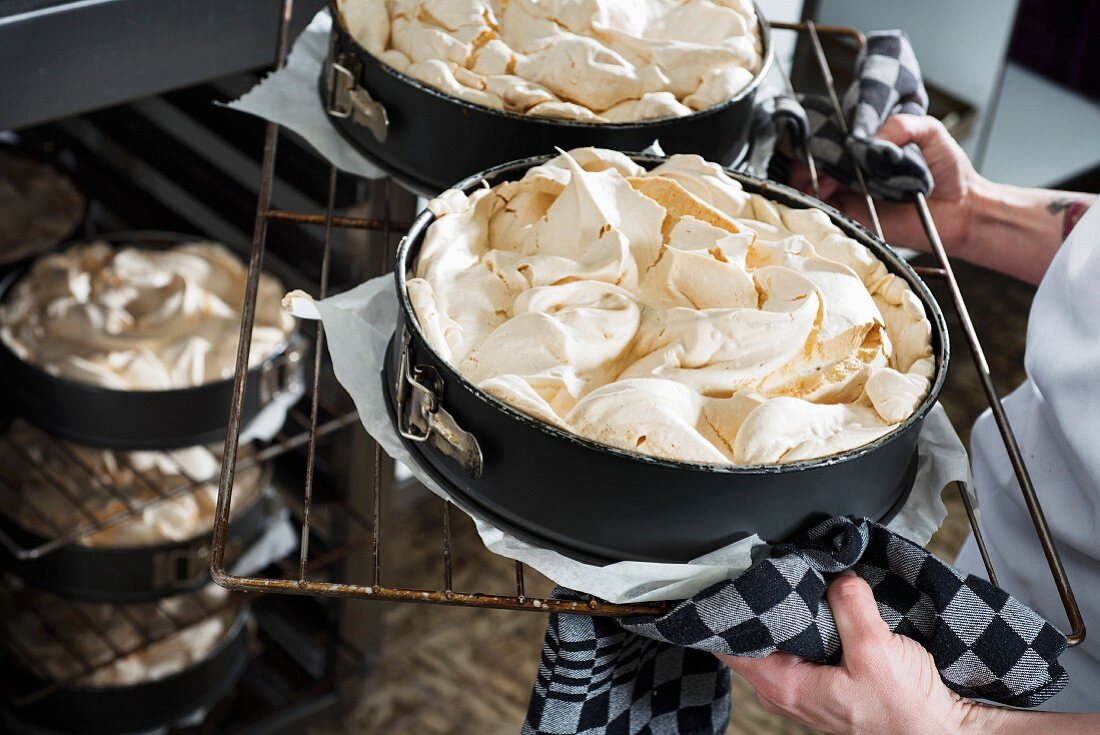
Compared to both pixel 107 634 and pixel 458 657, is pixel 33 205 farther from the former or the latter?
pixel 458 657

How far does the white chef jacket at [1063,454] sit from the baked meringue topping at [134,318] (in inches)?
31.3

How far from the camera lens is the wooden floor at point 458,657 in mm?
1903

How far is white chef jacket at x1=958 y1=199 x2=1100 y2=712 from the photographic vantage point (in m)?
0.92

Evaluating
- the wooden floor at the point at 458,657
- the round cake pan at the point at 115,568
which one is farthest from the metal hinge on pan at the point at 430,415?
the wooden floor at the point at 458,657

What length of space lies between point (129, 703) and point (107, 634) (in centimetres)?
11

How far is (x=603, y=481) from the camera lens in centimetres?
69

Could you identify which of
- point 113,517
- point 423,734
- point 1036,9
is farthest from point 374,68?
point 1036,9

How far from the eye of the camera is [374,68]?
951mm

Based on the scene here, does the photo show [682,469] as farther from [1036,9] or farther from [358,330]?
[1036,9]

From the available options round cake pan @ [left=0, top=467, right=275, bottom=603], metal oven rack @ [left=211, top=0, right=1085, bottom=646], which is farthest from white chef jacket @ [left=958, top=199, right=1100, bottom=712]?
round cake pan @ [left=0, top=467, right=275, bottom=603]

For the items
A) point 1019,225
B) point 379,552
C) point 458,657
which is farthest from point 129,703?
point 1019,225

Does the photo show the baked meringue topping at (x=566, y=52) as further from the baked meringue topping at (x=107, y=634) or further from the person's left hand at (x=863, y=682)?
the baked meringue topping at (x=107, y=634)

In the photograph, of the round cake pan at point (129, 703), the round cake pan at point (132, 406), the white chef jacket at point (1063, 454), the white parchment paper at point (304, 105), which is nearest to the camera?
the white chef jacket at point (1063, 454)

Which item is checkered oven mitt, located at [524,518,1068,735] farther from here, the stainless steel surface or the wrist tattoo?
the stainless steel surface
